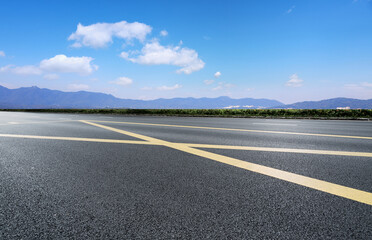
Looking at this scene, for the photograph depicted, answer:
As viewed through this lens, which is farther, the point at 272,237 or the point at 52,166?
the point at 52,166

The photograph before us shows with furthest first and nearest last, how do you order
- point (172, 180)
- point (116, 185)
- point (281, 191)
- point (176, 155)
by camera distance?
A: point (176, 155), point (172, 180), point (116, 185), point (281, 191)

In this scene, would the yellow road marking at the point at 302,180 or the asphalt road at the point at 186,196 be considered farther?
the yellow road marking at the point at 302,180

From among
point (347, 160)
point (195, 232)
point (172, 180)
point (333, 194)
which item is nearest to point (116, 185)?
point (172, 180)

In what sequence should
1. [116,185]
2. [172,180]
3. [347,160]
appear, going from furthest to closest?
1. [347,160]
2. [172,180]
3. [116,185]

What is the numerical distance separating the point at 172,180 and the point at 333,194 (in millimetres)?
2056

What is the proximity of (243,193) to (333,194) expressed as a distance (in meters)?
1.09

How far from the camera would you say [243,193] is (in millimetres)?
2689

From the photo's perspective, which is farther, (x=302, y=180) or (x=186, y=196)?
(x=302, y=180)

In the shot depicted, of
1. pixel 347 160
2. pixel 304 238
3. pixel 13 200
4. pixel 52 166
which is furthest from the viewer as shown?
pixel 347 160

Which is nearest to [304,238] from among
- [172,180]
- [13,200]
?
[172,180]

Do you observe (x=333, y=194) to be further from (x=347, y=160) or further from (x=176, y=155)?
(x=176, y=155)

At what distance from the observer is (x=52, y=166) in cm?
401

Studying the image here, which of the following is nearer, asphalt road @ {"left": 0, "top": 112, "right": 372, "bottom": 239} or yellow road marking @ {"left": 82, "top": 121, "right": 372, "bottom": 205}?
asphalt road @ {"left": 0, "top": 112, "right": 372, "bottom": 239}

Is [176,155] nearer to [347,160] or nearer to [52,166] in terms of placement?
[52,166]
